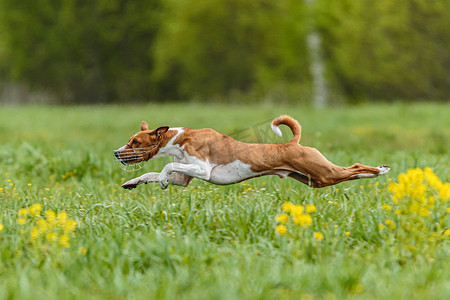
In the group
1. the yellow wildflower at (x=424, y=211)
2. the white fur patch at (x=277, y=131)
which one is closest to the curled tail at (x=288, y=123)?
the white fur patch at (x=277, y=131)

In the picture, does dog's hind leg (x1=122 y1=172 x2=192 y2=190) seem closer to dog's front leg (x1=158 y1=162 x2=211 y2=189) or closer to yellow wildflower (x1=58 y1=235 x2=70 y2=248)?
dog's front leg (x1=158 y1=162 x2=211 y2=189)

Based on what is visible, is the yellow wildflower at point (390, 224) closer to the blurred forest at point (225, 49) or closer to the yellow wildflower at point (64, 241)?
the yellow wildflower at point (64, 241)

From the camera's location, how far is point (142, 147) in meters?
3.84

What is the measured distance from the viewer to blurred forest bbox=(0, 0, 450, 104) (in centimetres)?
2808

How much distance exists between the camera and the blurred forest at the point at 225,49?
28078mm

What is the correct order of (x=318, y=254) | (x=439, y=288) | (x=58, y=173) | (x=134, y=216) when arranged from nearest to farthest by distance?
(x=439, y=288), (x=318, y=254), (x=134, y=216), (x=58, y=173)

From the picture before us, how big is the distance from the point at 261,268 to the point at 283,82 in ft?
95.4

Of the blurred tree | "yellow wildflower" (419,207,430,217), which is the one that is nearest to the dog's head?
"yellow wildflower" (419,207,430,217)

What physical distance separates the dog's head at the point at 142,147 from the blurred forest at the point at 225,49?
74.6 ft

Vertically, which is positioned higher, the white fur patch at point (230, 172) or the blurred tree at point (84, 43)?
the blurred tree at point (84, 43)

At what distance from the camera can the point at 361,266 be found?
332 cm

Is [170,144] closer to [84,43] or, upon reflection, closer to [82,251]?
[82,251]

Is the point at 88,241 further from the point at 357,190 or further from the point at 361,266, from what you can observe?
the point at 357,190

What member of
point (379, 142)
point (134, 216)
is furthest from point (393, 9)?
point (134, 216)
